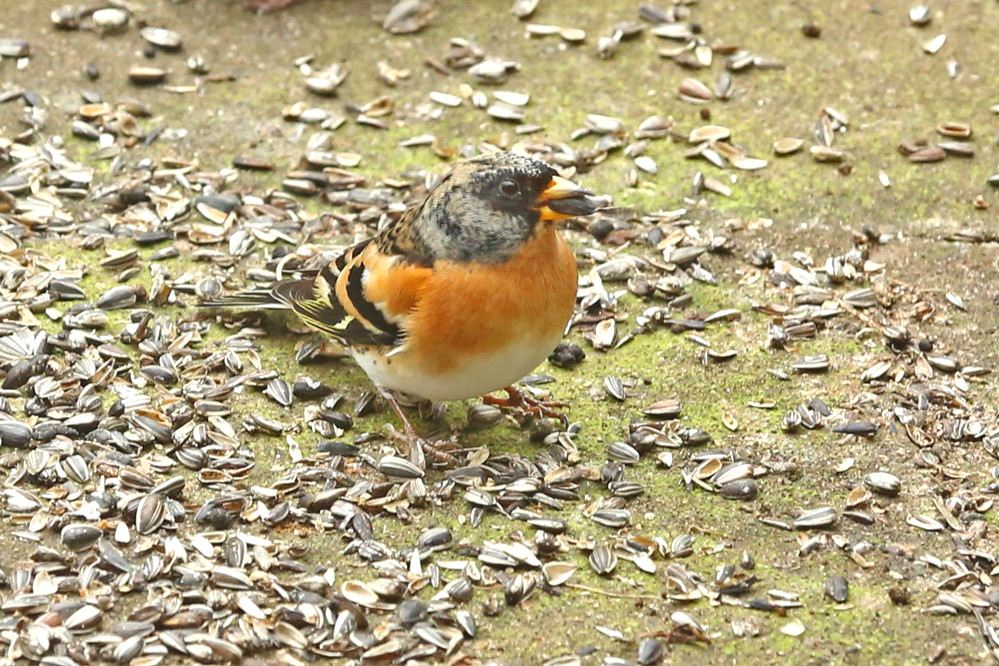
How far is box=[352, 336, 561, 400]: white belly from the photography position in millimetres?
4207

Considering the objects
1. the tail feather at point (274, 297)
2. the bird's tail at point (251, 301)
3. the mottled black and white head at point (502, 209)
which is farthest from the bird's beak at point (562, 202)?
the bird's tail at point (251, 301)

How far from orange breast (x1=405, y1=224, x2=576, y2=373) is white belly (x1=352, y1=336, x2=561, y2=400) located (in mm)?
26

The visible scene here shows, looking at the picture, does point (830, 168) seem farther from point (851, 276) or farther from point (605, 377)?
point (605, 377)

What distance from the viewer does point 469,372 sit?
424 cm

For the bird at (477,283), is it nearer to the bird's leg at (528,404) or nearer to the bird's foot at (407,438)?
the bird's foot at (407,438)

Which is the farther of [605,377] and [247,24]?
[247,24]

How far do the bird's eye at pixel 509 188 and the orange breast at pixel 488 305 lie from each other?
0.45 ft

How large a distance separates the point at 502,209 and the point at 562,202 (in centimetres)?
19

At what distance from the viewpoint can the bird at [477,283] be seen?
418 cm

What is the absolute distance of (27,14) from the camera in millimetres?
6992

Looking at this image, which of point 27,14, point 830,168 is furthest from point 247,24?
point 830,168

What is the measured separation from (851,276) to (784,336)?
1.67 ft

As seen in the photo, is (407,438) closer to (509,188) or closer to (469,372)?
(469,372)

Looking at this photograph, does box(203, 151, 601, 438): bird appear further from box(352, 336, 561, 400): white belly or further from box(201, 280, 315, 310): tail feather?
box(201, 280, 315, 310): tail feather
